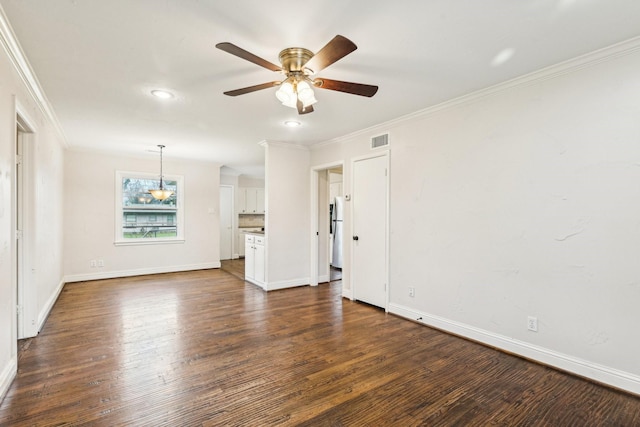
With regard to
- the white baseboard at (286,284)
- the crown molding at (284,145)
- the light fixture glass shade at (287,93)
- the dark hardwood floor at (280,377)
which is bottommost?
the dark hardwood floor at (280,377)

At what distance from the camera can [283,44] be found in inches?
85.0

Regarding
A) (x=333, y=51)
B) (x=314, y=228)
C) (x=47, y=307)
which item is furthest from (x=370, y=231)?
(x=47, y=307)

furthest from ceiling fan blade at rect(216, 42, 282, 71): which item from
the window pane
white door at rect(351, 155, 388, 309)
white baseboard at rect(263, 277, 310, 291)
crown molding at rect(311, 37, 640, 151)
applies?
the window pane

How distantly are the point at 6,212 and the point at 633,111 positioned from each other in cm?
460

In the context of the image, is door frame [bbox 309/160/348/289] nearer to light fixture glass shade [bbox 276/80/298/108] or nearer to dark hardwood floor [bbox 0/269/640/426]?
dark hardwood floor [bbox 0/269/640/426]

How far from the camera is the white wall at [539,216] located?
2229mm

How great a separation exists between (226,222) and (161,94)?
5991 millimetres

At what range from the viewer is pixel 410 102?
328 centimetres

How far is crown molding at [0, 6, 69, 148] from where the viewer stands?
1.99 metres

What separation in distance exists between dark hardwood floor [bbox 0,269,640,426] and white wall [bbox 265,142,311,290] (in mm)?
1420

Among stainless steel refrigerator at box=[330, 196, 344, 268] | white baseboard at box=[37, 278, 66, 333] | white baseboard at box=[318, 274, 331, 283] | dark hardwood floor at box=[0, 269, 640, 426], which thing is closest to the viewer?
dark hardwood floor at box=[0, 269, 640, 426]

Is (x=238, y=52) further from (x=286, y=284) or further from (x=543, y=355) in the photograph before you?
(x=286, y=284)

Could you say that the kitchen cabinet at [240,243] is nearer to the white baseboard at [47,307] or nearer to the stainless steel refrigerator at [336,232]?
the stainless steel refrigerator at [336,232]

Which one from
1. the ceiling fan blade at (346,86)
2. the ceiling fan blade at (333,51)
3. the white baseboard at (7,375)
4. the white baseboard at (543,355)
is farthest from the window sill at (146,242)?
the ceiling fan blade at (333,51)
